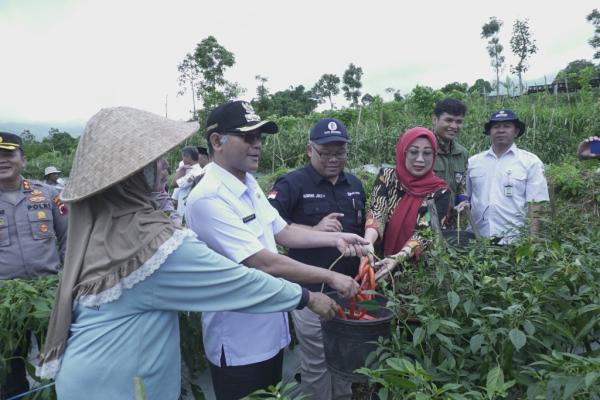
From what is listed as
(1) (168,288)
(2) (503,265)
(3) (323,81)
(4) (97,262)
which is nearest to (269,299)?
(1) (168,288)

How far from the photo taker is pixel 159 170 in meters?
1.51

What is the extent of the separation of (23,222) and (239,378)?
7.37 feet

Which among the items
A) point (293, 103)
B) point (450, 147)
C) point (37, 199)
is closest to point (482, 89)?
point (450, 147)

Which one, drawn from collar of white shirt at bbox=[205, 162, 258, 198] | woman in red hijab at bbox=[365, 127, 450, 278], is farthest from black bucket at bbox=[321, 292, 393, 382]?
woman in red hijab at bbox=[365, 127, 450, 278]

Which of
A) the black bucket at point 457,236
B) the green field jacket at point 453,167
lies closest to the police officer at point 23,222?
the black bucket at point 457,236

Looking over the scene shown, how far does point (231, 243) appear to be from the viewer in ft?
5.64

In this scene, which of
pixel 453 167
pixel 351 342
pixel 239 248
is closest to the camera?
pixel 351 342

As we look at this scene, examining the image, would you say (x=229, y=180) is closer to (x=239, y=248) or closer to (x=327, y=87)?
(x=239, y=248)

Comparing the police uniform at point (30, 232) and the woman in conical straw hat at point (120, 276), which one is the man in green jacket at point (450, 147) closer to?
the woman in conical straw hat at point (120, 276)

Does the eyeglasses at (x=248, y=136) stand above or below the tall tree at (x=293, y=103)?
below

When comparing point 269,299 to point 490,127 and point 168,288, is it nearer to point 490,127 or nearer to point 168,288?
point 168,288

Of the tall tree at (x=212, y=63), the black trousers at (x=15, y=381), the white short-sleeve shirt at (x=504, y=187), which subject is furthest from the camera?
the tall tree at (x=212, y=63)

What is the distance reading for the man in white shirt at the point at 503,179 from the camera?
3363mm

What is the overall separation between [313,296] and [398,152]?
4.75 ft
